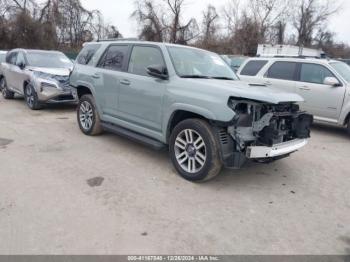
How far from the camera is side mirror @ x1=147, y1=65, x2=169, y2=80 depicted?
4.29m

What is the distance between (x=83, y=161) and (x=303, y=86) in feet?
18.0

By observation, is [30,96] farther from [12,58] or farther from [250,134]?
[250,134]

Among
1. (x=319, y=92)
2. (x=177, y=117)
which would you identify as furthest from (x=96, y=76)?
(x=319, y=92)

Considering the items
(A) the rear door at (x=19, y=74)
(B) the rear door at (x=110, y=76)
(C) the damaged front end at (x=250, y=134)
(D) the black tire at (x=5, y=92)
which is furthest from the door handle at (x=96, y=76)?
(D) the black tire at (x=5, y=92)

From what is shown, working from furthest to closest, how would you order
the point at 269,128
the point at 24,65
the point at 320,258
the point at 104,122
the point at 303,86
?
the point at 24,65 → the point at 303,86 → the point at 104,122 → the point at 269,128 → the point at 320,258

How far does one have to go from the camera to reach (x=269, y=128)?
3.73 m

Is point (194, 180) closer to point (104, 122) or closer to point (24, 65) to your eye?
A: point (104, 122)

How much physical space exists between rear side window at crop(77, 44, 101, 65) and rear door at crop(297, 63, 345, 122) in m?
4.88

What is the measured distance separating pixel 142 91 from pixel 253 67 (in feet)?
15.3

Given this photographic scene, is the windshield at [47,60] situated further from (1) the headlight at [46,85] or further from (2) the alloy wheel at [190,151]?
(2) the alloy wheel at [190,151]

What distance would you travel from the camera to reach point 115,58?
540cm

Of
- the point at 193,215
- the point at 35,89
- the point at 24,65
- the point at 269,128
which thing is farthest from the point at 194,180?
the point at 24,65

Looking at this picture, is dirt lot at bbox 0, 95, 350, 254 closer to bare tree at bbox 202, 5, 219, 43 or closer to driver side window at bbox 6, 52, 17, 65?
driver side window at bbox 6, 52, 17, 65

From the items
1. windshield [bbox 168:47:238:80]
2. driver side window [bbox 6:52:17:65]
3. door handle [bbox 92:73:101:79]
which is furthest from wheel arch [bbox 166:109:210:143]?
driver side window [bbox 6:52:17:65]
